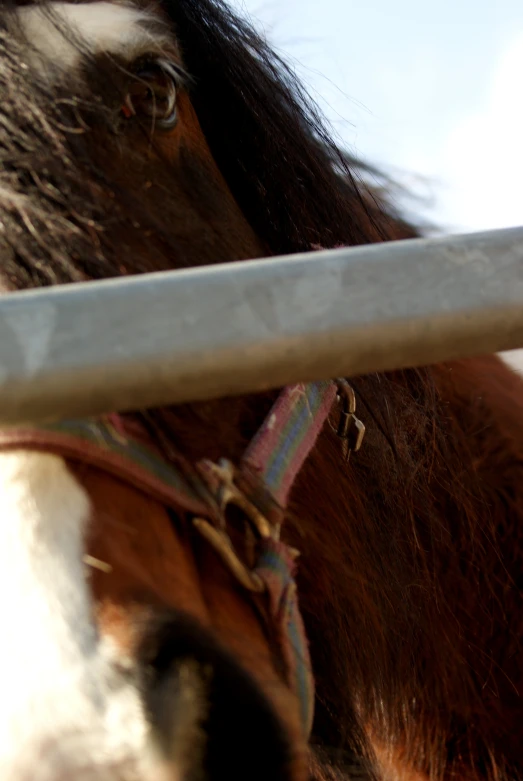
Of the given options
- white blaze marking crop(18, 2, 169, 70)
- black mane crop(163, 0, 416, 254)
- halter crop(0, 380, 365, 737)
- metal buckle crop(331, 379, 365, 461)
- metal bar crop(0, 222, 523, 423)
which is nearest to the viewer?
metal bar crop(0, 222, 523, 423)

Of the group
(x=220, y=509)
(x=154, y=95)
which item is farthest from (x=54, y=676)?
(x=154, y=95)

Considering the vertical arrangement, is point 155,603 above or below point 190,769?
above

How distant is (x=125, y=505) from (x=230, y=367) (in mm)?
236

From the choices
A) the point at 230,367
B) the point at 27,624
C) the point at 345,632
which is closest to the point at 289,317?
the point at 230,367

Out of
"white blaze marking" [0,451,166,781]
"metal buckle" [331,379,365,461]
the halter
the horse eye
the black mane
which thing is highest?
the black mane

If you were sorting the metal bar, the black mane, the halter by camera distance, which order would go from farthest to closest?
the black mane → the halter → the metal bar

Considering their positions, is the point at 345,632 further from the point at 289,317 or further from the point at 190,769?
the point at 289,317

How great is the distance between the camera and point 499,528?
5.68 ft

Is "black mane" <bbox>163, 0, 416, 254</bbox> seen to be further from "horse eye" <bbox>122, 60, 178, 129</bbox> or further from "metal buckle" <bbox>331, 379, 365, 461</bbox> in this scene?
"metal buckle" <bbox>331, 379, 365, 461</bbox>

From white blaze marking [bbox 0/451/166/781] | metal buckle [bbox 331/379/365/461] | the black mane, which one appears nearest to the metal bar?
white blaze marking [bbox 0/451/166/781]

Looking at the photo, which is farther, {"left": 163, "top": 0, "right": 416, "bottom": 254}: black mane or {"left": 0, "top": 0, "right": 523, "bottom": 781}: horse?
{"left": 163, "top": 0, "right": 416, "bottom": 254}: black mane

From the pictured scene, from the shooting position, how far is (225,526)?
93 centimetres

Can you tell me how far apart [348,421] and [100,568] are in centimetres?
55

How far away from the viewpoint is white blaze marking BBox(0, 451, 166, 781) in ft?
2.17
